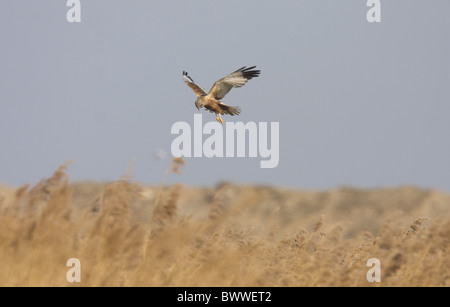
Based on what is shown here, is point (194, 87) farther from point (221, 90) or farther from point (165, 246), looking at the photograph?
point (165, 246)

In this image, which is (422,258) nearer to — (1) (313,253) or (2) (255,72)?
(1) (313,253)

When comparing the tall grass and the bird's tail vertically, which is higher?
the bird's tail

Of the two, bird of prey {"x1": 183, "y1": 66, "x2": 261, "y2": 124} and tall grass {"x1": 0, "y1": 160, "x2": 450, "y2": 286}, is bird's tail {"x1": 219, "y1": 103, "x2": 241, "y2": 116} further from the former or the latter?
tall grass {"x1": 0, "y1": 160, "x2": 450, "y2": 286}

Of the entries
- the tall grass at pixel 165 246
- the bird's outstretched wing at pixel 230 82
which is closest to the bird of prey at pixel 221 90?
the bird's outstretched wing at pixel 230 82

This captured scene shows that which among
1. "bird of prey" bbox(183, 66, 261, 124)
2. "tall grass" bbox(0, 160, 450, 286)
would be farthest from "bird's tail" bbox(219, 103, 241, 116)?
"tall grass" bbox(0, 160, 450, 286)

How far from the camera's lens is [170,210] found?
676 centimetres

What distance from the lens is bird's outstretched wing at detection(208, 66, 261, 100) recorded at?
12289 mm

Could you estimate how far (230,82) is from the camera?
40.5ft

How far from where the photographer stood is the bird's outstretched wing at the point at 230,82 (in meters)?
12.3

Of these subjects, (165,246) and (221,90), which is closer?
(165,246)

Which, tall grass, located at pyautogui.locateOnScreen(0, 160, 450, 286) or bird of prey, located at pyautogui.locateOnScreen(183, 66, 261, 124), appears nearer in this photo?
tall grass, located at pyautogui.locateOnScreen(0, 160, 450, 286)

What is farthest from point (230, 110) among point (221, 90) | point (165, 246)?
point (165, 246)

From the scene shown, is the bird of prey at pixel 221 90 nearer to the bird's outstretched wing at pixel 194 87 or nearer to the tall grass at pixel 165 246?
the bird's outstretched wing at pixel 194 87
